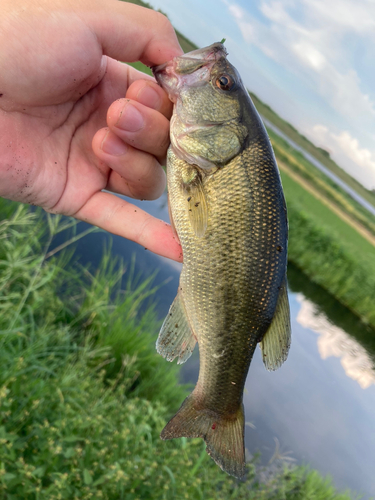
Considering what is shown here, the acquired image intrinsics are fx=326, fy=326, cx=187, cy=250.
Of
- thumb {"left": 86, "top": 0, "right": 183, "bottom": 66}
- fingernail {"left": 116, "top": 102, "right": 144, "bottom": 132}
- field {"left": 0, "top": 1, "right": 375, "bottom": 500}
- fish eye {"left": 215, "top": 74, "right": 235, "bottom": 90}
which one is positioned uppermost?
fish eye {"left": 215, "top": 74, "right": 235, "bottom": 90}

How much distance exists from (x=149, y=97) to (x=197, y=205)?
818 millimetres

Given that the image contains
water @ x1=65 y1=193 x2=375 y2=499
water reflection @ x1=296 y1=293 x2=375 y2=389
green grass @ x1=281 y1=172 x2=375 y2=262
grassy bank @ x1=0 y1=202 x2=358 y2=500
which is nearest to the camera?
grassy bank @ x1=0 y1=202 x2=358 y2=500

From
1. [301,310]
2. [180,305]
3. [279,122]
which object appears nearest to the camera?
[180,305]

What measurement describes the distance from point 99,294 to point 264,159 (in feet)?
13.1

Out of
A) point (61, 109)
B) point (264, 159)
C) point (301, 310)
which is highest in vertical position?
point (264, 159)

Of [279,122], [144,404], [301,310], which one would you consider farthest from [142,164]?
[279,122]

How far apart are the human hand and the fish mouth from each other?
9 cm

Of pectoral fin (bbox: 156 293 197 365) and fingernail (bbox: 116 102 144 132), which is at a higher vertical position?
fingernail (bbox: 116 102 144 132)

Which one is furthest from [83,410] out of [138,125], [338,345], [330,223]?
[330,223]

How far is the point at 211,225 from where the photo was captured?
6.62ft

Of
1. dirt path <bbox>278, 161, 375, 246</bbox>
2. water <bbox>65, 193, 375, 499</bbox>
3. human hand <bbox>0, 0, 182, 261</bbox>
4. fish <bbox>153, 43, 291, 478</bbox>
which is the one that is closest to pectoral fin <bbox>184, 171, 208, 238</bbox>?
fish <bbox>153, 43, 291, 478</bbox>

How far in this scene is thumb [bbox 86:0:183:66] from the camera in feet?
6.91

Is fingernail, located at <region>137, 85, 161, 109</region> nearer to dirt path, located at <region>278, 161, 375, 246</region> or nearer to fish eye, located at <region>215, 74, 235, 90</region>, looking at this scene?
fish eye, located at <region>215, 74, 235, 90</region>

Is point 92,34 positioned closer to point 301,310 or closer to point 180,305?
point 180,305
